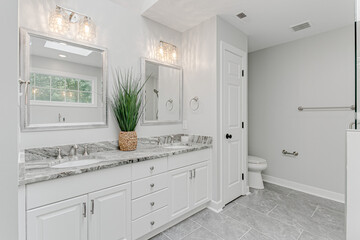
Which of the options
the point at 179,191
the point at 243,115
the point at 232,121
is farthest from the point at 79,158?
the point at 243,115

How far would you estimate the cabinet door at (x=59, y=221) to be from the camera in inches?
42.1

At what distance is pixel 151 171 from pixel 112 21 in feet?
5.41

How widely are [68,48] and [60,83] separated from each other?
35cm

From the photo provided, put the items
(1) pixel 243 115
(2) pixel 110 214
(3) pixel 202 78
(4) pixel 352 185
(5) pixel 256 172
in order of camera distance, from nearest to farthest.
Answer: (4) pixel 352 185, (2) pixel 110 214, (3) pixel 202 78, (1) pixel 243 115, (5) pixel 256 172

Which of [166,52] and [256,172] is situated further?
[256,172]

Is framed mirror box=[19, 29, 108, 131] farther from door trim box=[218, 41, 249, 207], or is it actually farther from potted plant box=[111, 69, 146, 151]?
door trim box=[218, 41, 249, 207]

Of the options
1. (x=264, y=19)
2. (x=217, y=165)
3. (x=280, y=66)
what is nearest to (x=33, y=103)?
(x=217, y=165)

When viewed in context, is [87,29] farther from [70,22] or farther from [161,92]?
[161,92]

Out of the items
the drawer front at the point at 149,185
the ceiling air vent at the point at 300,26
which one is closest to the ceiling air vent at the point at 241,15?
the ceiling air vent at the point at 300,26

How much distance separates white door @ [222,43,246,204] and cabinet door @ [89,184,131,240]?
4.33 ft

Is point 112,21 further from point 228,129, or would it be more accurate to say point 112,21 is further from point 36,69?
point 228,129

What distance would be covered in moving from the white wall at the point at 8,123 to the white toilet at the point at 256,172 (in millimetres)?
2924

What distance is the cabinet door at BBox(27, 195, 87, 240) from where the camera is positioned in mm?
1070

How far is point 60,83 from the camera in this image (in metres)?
1.63
